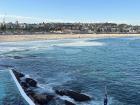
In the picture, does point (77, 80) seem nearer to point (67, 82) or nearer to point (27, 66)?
point (67, 82)

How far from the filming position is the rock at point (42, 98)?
3535 centimetres

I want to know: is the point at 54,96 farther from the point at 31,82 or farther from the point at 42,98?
the point at 31,82

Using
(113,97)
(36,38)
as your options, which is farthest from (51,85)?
(36,38)

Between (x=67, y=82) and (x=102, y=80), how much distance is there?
488 centimetres

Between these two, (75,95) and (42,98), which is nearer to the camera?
(42,98)

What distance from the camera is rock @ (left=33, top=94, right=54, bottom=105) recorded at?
3535 cm

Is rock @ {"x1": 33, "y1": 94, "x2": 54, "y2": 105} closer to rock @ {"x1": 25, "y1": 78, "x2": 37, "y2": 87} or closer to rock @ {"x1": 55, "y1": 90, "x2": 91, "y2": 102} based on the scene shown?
rock @ {"x1": 55, "y1": 90, "x2": 91, "y2": 102}

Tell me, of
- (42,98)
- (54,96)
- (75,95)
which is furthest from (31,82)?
(42,98)

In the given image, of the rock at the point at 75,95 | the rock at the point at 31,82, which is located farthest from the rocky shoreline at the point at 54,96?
the rock at the point at 31,82

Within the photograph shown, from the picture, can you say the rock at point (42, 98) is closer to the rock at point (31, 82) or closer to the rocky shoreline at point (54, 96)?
the rocky shoreline at point (54, 96)

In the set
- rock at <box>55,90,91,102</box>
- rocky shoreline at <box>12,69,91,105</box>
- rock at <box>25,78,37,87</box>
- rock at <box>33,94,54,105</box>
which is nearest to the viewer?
rock at <box>33,94,54,105</box>

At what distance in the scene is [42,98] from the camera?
36.5 m

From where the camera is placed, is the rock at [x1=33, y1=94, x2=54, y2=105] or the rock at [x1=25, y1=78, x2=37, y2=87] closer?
the rock at [x1=33, y1=94, x2=54, y2=105]

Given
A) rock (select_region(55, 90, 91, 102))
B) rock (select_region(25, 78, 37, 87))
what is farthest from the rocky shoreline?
rock (select_region(25, 78, 37, 87))
